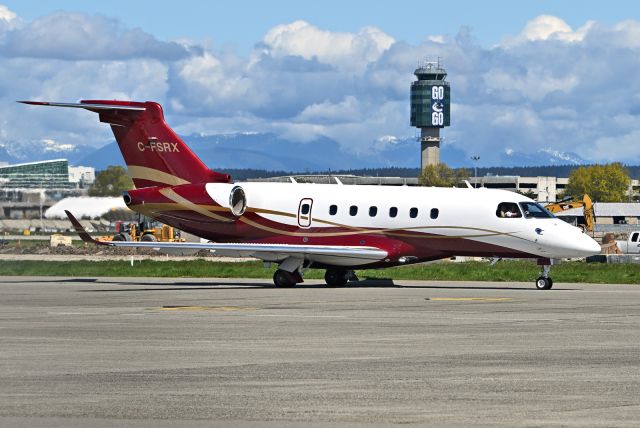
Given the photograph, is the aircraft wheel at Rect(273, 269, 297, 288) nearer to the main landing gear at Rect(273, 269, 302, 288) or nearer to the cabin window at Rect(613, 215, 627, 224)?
the main landing gear at Rect(273, 269, 302, 288)

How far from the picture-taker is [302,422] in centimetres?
1340

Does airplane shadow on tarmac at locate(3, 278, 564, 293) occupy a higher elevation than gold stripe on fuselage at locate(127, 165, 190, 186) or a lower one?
lower

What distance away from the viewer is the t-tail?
1738 inches

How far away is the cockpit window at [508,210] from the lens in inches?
1570

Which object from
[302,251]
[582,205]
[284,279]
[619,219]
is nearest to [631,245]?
[582,205]

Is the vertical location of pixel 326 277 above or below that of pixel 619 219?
below

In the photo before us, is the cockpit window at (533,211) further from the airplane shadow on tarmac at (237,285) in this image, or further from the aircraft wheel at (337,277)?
the aircraft wheel at (337,277)

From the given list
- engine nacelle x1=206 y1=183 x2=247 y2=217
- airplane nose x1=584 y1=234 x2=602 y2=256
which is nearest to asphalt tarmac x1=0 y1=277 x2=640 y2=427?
airplane nose x1=584 y1=234 x2=602 y2=256

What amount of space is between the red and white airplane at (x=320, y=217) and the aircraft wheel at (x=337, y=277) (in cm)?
5

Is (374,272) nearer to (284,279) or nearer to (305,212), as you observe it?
(305,212)

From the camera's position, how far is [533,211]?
39.9m

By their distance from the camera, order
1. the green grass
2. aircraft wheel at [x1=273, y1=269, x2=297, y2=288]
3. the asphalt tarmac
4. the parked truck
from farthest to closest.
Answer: the parked truck → the green grass → aircraft wheel at [x1=273, y1=269, x2=297, y2=288] → the asphalt tarmac

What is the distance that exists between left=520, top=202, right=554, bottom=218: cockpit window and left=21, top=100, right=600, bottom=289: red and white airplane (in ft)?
0.11

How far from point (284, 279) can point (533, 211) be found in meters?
8.35
